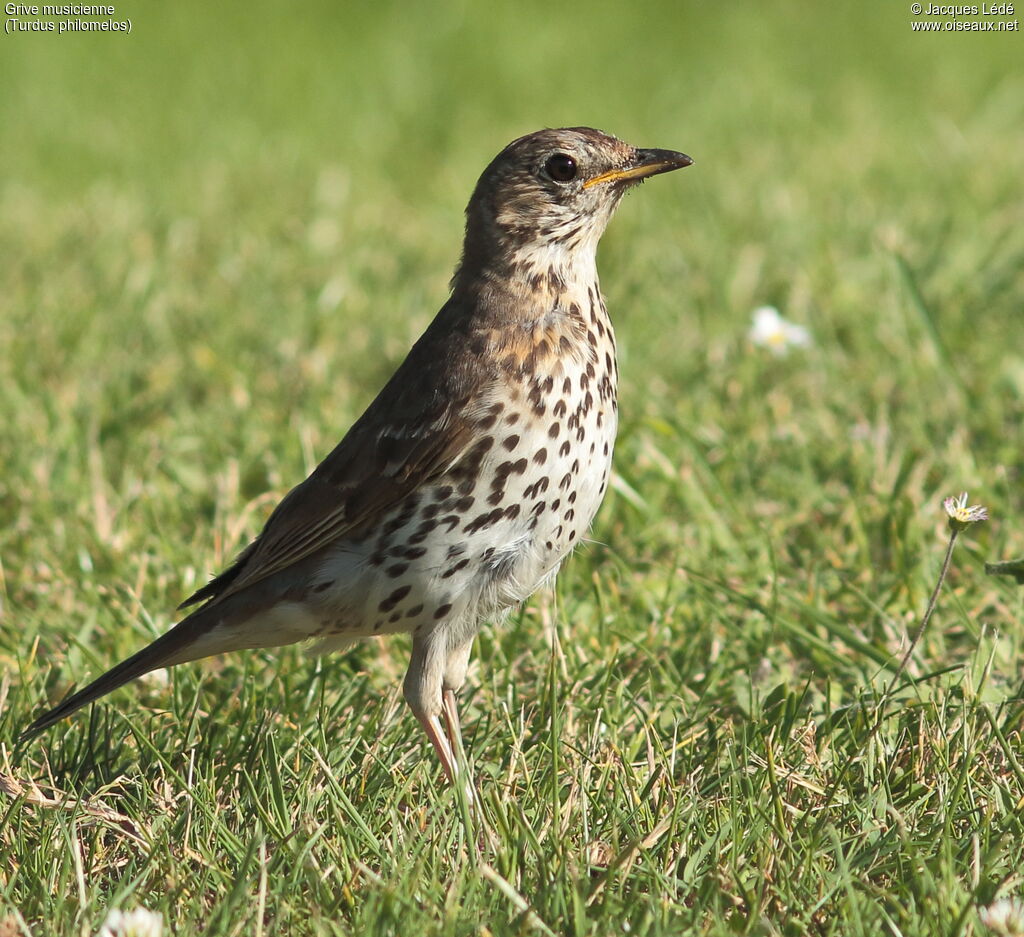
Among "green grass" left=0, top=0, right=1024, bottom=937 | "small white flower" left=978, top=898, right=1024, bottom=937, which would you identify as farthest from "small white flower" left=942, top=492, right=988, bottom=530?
"small white flower" left=978, top=898, right=1024, bottom=937

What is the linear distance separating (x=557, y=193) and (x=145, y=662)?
1.63 meters

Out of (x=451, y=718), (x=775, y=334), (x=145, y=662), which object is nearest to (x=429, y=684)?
(x=451, y=718)

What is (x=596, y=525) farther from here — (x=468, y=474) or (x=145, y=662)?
(x=145, y=662)

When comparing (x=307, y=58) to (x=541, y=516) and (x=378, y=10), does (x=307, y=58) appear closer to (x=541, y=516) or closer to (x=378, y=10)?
(x=378, y=10)

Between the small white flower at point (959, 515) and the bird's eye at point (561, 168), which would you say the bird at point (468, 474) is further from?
the small white flower at point (959, 515)

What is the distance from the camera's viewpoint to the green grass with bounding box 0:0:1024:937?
3.18 meters

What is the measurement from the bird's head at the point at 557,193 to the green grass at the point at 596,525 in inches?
41.4

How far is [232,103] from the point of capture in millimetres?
11500

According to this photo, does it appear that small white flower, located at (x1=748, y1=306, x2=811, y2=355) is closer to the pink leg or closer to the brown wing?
the brown wing

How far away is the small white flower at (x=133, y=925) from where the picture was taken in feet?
9.40

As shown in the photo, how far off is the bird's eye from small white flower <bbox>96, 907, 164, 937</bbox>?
7.07 feet

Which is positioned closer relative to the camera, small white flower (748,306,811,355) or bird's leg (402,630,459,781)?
bird's leg (402,630,459,781)

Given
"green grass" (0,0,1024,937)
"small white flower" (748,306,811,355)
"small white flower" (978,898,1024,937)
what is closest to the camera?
"small white flower" (978,898,1024,937)

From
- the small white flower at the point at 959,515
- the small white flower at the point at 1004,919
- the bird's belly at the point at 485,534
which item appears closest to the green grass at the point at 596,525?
the small white flower at the point at 1004,919
